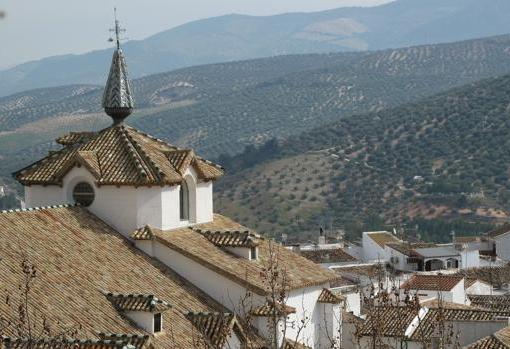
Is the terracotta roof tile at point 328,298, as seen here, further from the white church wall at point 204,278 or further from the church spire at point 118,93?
the church spire at point 118,93

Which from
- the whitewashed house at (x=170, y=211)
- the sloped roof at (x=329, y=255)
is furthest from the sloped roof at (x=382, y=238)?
the whitewashed house at (x=170, y=211)

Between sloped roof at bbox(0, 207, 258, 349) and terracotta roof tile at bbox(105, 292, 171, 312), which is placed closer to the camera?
sloped roof at bbox(0, 207, 258, 349)

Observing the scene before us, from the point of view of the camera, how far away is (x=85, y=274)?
28.9m

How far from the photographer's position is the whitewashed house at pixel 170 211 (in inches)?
1262

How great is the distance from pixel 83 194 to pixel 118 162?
1.26 metres

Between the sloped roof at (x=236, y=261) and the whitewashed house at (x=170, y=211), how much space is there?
0.03 meters

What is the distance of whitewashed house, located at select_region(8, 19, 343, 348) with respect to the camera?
32.1 m

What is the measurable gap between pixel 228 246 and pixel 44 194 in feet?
17.2

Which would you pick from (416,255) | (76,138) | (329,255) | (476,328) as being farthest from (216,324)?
(329,255)

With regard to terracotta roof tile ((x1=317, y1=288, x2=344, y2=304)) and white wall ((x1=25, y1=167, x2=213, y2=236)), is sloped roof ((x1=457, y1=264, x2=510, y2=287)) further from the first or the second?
white wall ((x1=25, y1=167, x2=213, y2=236))

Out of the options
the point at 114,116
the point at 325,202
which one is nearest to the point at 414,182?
the point at 325,202

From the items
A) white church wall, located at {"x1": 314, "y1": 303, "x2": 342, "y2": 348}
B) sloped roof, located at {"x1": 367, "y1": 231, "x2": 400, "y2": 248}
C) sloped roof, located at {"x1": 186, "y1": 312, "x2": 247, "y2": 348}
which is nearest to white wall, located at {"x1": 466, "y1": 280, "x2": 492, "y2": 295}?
sloped roof, located at {"x1": 367, "y1": 231, "x2": 400, "y2": 248}

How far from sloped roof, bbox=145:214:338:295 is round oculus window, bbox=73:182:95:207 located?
214 centimetres

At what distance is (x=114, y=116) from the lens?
35.4 metres
